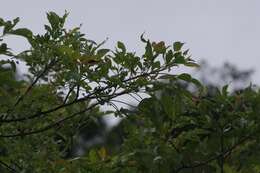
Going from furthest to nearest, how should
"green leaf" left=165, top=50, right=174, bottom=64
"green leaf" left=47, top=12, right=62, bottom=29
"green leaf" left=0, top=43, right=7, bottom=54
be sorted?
1. "green leaf" left=47, top=12, right=62, bottom=29
2. "green leaf" left=165, top=50, right=174, bottom=64
3. "green leaf" left=0, top=43, right=7, bottom=54

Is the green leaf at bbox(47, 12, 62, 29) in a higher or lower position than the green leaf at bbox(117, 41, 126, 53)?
higher

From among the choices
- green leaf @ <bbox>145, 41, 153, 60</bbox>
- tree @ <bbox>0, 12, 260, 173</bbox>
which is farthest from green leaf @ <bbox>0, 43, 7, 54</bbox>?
green leaf @ <bbox>145, 41, 153, 60</bbox>

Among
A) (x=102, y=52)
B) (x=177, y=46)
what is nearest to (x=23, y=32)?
(x=102, y=52)

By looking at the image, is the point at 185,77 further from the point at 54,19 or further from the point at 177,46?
A: the point at 54,19

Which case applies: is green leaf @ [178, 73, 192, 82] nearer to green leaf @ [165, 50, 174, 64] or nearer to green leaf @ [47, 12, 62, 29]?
green leaf @ [165, 50, 174, 64]

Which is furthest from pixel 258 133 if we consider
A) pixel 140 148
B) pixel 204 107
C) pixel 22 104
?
pixel 22 104

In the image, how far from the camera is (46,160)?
155 inches

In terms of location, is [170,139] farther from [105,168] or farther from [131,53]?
[131,53]

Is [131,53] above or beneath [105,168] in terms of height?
above

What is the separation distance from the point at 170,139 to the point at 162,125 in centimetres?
13

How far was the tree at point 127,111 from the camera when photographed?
10.8 ft

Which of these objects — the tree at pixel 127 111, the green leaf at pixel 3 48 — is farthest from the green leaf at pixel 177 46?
the green leaf at pixel 3 48

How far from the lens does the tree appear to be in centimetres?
330

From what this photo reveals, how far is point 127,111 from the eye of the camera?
350 cm
